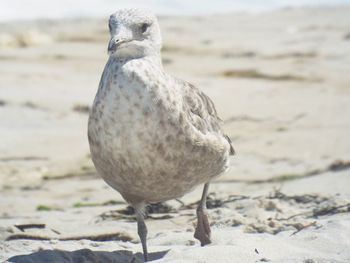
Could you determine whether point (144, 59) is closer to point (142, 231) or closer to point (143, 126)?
point (143, 126)

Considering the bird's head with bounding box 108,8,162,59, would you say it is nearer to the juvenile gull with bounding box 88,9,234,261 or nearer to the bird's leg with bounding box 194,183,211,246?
the juvenile gull with bounding box 88,9,234,261

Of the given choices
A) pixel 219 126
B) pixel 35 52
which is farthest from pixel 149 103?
pixel 35 52

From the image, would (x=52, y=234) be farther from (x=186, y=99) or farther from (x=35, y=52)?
(x=35, y=52)

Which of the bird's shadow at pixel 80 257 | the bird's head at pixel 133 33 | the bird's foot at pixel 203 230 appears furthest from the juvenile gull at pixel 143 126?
the bird's foot at pixel 203 230

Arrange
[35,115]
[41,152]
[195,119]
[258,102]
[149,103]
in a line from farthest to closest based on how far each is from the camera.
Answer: [258,102]
[35,115]
[41,152]
[195,119]
[149,103]

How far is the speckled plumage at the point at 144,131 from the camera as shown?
5316 millimetres

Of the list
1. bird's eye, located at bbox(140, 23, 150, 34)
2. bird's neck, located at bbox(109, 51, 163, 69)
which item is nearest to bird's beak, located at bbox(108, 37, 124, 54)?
bird's neck, located at bbox(109, 51, 163, 69)

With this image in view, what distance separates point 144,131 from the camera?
5309mm

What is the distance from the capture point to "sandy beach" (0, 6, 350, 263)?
5.98m

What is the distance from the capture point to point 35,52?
16.9 metres

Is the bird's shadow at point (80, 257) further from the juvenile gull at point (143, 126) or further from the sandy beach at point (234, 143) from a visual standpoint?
the juvenile gull at point (143, 126)

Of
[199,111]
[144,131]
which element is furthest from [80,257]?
[199,111]

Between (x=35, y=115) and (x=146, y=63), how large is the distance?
6.44 metres

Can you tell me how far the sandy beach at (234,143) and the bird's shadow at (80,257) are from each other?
0.05 ft
